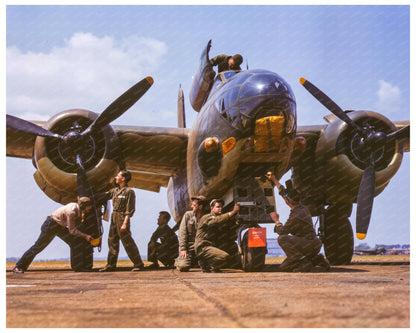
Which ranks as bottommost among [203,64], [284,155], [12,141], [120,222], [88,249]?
[88,249]

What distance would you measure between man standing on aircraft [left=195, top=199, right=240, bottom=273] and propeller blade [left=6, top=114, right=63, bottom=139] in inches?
161

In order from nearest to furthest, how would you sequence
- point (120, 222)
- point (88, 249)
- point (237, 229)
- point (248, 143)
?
point (248, 143)
point (237, 229)
point (120, 222)
point (88, 249)

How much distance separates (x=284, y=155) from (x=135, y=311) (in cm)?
565

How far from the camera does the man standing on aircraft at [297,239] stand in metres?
7.54

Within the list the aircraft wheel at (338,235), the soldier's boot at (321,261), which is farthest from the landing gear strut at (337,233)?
the soldier's boot at (321,261)

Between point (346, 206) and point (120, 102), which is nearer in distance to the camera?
point (120, 102)

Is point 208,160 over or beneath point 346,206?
over

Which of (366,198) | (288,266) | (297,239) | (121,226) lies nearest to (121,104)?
(121,226)

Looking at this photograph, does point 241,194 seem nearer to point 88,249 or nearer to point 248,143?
point 248,143

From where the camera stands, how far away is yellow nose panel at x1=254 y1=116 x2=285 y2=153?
304 inches

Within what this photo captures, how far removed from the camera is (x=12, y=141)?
11.4m

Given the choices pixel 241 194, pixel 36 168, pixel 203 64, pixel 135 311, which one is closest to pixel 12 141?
pixel 36 168

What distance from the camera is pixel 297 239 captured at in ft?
24.8

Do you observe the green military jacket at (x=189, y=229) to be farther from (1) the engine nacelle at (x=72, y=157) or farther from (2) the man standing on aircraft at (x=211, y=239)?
(1) the engine nacelle at (x=72, y=157)
